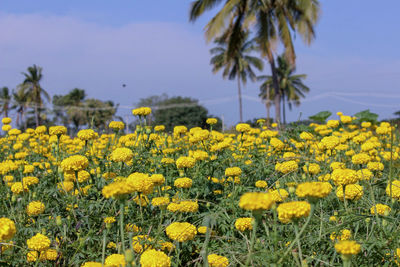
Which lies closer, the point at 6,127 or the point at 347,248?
the point at 347,248

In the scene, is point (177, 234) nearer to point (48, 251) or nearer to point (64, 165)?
point (48, 251)

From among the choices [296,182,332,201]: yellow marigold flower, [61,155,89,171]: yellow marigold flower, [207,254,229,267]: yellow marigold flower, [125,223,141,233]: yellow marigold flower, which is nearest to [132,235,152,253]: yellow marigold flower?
[125,223,141,233]: yellow marigold flower

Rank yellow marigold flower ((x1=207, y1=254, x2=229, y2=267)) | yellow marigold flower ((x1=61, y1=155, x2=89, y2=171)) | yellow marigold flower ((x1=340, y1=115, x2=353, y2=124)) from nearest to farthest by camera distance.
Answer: yellow marigold flower ((x1=207, y1=254, x2=229, y2=267)) → yellow marigold flower ((x1=61, y1=155, x2=89, y2=171)) → yellow marigold flower ((x1=340, y1=115, x2=353, y2=124))

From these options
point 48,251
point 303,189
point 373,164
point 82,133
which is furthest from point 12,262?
point 373,164

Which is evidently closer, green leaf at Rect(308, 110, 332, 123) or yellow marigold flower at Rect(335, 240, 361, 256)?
yellow marigold flower at Rect(335, 240, 361, 256)

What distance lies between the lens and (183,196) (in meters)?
1.80

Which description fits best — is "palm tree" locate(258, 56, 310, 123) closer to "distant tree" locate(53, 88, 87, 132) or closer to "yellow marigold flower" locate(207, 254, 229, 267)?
"distant tree" locate(53, 88, 87, 132)

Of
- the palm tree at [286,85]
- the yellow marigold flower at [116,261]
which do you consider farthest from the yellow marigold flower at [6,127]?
the palm tree at [286,85]

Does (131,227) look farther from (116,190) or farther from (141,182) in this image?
(116,190)

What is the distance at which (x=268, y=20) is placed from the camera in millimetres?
16438

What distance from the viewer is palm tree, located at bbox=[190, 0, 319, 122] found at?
52.4 feet

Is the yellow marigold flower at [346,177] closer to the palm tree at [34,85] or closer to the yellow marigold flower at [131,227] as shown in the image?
the yellow marigold flower at [131,227]

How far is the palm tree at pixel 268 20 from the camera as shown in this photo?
1598cm

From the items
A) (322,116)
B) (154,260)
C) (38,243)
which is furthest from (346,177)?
(322,116)
